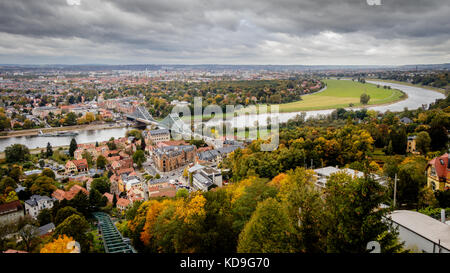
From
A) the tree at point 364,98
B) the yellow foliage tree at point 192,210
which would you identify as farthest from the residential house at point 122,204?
the tree at point 364,98

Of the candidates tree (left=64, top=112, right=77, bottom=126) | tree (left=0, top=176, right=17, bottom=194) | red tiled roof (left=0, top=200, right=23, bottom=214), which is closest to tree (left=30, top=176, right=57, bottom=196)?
tree (left=0, top=176, right=17, bottom=194)

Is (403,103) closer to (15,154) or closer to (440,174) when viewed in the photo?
(440,174)

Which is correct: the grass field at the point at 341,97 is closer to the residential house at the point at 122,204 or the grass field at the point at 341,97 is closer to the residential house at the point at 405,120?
the residential house at the point at 405,120

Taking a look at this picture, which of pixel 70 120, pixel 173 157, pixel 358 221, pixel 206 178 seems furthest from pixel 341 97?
pixel 70 120

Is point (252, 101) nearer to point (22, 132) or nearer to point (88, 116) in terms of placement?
point (88, 116)

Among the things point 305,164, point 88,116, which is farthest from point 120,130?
point 305,164
